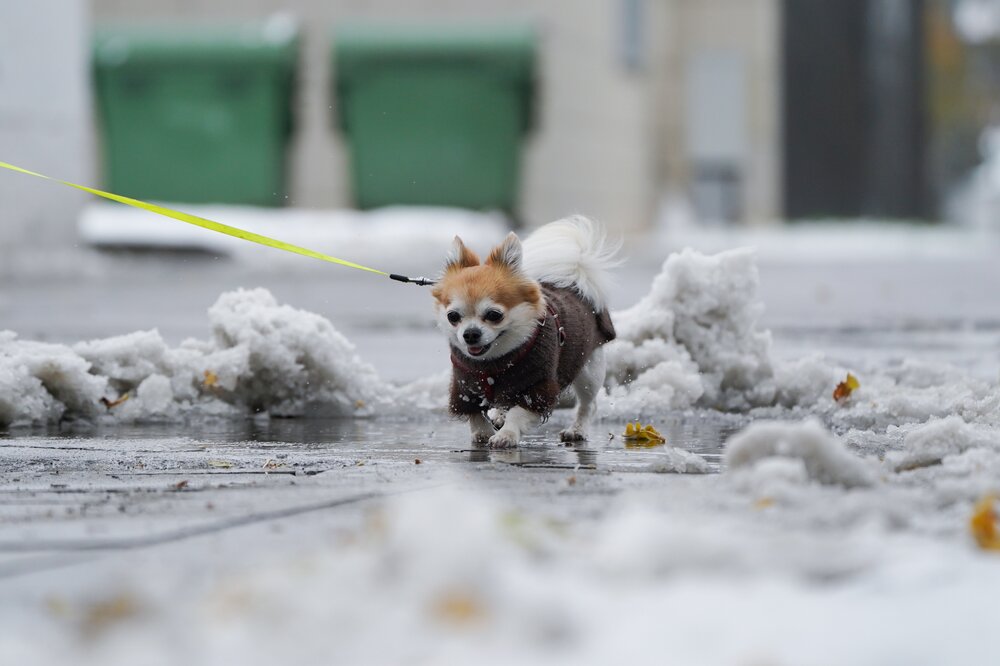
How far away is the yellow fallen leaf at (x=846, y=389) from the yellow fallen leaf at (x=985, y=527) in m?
3.05

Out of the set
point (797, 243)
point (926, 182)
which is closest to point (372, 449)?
point (797, 243)

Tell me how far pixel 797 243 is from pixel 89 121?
43.2 feet

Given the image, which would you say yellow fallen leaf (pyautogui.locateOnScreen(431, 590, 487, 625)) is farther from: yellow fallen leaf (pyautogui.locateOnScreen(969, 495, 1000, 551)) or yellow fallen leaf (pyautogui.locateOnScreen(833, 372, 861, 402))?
yellow fallen leaf (pyautogui.locateOnScreen(833, 372, 861, 402))

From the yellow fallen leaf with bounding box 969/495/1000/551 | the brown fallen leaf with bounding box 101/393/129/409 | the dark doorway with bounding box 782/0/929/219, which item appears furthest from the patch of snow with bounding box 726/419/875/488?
the dark doorway with bounding box 782/0/929/219

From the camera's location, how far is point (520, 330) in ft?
18.0

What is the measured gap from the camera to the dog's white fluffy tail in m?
6.04

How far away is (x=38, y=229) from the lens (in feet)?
62.6

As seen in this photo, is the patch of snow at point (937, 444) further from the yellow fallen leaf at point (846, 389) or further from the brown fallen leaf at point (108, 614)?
the brown fallen leaf at point (108, 614)

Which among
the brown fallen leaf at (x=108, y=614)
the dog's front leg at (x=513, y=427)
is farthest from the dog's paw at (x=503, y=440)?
the brown fallen leaf at (x=108, y=614)

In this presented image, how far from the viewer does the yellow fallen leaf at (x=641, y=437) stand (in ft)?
18.8

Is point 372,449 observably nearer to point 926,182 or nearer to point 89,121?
point 89,121

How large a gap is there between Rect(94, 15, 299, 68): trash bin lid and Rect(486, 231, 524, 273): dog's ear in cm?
1874

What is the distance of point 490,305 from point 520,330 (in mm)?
164

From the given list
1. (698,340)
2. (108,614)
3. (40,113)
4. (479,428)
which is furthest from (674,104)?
(108,614)
